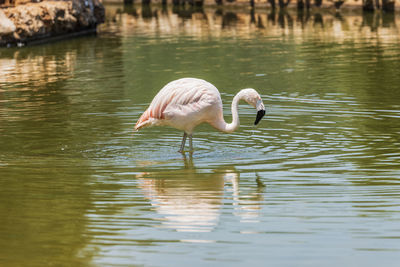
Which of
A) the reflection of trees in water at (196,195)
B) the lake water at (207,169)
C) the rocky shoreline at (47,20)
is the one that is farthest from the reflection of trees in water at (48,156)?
the rocky shoreline at (47,20)

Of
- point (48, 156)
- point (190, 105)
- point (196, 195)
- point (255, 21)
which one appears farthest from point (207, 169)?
point (255, 21)

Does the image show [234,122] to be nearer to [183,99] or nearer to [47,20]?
[183,99]

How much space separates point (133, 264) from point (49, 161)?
11.5 ft

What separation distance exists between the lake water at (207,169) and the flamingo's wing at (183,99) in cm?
47

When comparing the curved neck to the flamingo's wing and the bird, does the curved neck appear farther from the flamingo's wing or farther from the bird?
the flamingo's wing

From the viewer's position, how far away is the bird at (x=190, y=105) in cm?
849

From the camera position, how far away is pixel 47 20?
2297cm

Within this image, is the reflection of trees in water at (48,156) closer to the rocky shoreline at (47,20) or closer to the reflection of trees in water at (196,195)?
the reflection of trees in water at (196,195)

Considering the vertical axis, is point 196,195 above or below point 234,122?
below

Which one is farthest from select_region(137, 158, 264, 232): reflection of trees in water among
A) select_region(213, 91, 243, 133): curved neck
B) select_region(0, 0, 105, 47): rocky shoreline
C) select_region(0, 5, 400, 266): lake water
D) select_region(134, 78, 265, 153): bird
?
select_region(0, 0, 105, 47): rocky shoreline

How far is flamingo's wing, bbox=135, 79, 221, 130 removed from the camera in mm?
8484

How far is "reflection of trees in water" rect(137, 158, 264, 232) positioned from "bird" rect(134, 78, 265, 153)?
586 mm

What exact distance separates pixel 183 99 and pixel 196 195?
6.30 feet

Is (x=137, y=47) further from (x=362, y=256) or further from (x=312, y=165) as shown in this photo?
(x=362, y=256)
